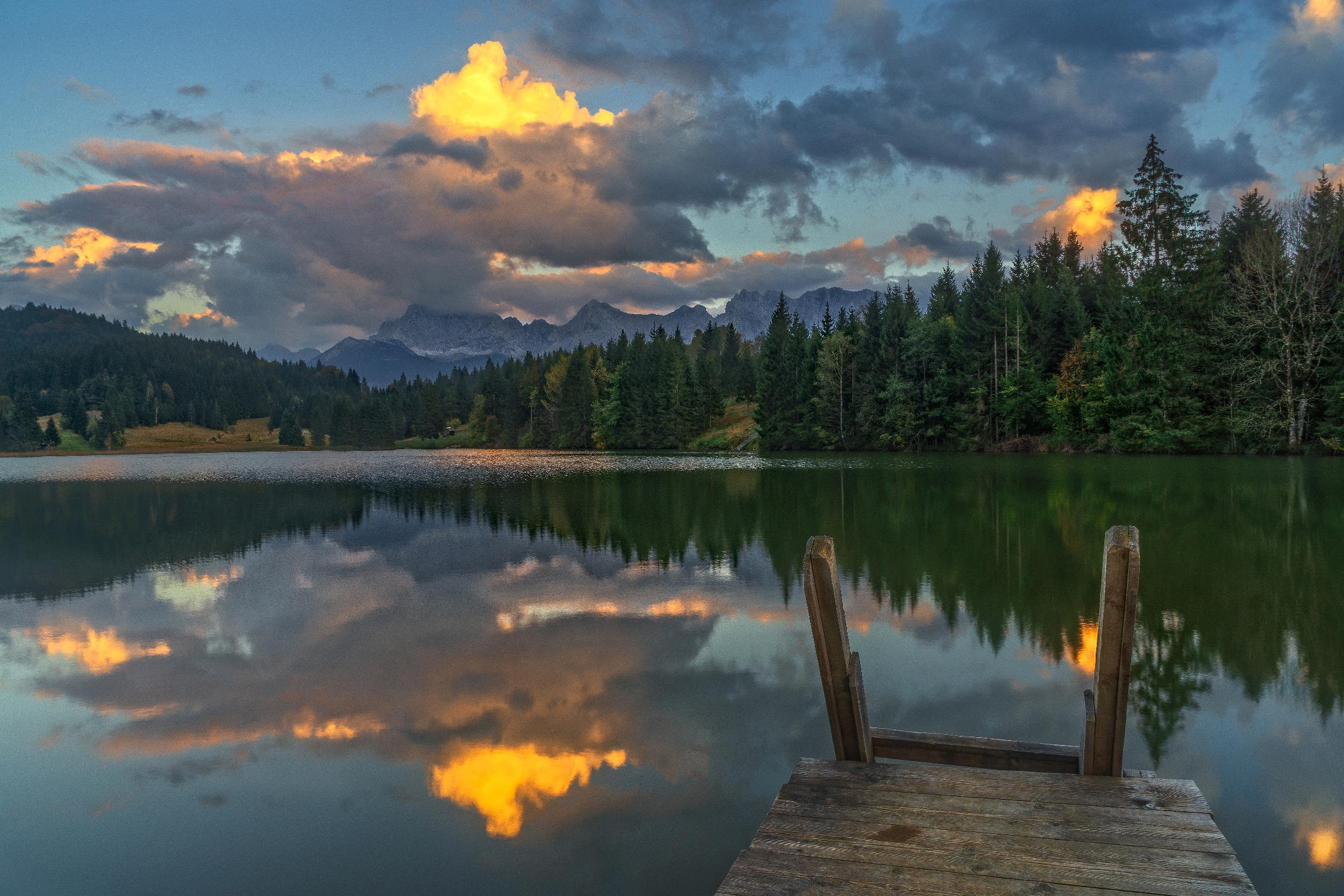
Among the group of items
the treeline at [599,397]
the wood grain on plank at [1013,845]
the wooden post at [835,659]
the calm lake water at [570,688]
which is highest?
the treeline at [599,397]

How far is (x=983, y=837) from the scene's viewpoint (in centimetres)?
398

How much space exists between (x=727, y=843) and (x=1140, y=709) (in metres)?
5.04

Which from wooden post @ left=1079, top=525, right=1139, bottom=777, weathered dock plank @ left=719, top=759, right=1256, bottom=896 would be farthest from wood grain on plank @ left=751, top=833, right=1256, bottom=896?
wooden post @ left=1079, top=525, right=1139, bottom=777

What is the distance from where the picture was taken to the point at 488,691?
9.11 meters

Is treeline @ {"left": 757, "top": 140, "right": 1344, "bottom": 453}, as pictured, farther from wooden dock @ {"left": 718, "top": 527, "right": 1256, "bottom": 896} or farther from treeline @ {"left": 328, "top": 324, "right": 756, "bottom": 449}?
wooden dock @ {"left": 718, "top": 527, "right": 1256, "bottom": 896}

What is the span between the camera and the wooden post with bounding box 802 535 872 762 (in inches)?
197

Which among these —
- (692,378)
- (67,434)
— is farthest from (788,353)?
(67,434)

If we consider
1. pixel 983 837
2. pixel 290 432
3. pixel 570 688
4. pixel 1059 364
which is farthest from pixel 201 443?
pixel 983 837

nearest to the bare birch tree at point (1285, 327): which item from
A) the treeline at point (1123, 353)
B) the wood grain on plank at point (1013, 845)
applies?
the treeline at point (1123, 353)

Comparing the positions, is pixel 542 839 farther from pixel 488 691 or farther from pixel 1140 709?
pixel 1140 709

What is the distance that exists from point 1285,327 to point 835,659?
5763 centimetres

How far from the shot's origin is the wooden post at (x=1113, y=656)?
452cm

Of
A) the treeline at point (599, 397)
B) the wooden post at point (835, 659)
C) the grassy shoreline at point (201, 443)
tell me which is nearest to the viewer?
the wooden post at point (835, 659)

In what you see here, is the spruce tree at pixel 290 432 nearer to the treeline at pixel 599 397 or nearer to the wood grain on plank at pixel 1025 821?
the treeline at pixel 599 397
